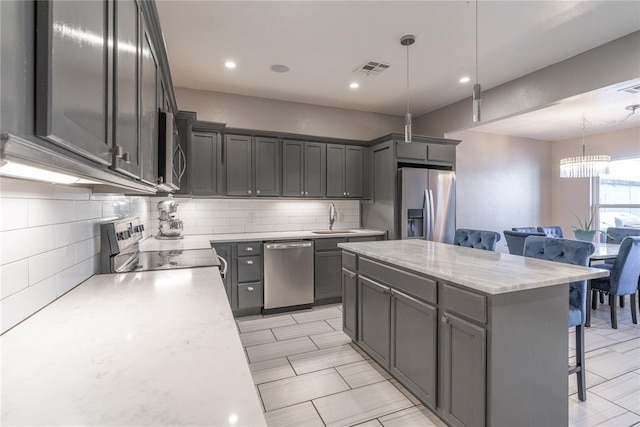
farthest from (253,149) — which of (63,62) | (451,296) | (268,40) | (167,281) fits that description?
(63,62)

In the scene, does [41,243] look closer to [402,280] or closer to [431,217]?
[402,280]

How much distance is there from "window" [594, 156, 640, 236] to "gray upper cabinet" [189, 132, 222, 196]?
6.39 m

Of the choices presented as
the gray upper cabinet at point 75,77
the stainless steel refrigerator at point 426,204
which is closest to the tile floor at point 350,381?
the stainless steel refrigerator at point 426,204

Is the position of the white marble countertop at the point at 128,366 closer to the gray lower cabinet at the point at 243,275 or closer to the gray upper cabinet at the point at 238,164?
the gray lower cabinet at the point at 243,275

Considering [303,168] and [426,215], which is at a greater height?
[303,168]

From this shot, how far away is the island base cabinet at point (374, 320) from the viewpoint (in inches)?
89.6

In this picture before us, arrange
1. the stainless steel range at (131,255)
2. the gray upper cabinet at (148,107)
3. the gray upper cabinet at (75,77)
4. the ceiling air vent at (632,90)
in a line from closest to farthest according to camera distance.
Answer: the gray upper cabinet at (75,77) → the gray upper cabinet at (148,107) → the stainless steel range at (131,255) → the ceiling air vent at (632,90)

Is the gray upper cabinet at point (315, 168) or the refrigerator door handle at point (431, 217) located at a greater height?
the gray upper cabinet at point (315, 168)

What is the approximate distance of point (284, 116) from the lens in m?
4.43

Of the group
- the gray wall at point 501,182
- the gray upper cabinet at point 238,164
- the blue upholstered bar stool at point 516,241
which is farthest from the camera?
the gray wall at point 501,182

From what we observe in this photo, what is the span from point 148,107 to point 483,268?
2052mm

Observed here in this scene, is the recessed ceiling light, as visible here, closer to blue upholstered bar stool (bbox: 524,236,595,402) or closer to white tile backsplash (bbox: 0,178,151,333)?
white tile backsplash (bbox: 0,178,151,333)

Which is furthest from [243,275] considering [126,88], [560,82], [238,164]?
[560,82]

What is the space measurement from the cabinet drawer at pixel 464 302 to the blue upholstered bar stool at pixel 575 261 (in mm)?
992
